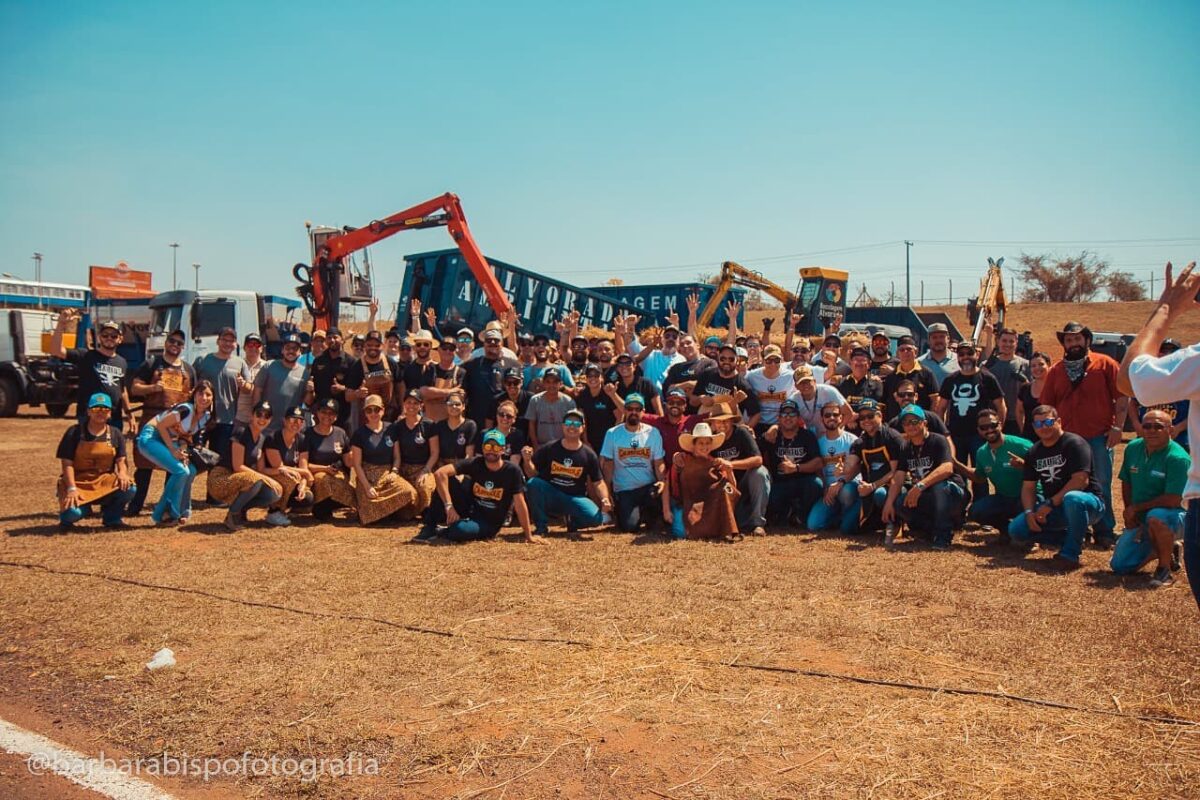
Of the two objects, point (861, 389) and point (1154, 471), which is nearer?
point (1154, 471)

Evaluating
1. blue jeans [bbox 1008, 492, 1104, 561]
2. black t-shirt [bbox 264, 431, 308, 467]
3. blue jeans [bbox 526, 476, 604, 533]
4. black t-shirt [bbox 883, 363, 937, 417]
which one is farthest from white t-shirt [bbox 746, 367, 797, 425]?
black t-shirt [bbox 264, 431, 308, 467]

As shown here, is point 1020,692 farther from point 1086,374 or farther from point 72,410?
point 72,410

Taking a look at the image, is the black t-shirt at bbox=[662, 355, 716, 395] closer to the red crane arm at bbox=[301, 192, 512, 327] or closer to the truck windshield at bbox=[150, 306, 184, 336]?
A: the red crane arm at bbox=[301, 192, 512, 327]

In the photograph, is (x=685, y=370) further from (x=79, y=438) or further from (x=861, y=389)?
(x=79, y=438)

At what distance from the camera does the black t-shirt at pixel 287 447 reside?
912 cm

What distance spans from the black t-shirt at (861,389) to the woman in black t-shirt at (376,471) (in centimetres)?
469

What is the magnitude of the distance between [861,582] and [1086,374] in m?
3.39

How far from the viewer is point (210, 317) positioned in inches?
747

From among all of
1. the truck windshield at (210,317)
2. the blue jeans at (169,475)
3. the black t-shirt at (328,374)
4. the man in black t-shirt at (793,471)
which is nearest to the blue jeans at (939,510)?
the man in black t-shirt at (793,471)

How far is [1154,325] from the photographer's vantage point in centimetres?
286

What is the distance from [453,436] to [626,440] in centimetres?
178

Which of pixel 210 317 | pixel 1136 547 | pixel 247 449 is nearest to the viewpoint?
pixel 1136 547

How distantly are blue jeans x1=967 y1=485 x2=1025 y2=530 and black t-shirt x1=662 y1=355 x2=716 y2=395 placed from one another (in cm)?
303

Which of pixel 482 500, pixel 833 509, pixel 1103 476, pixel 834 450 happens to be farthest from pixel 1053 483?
pixel 482 500
